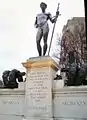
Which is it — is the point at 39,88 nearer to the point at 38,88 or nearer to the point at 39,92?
the point at 38,88

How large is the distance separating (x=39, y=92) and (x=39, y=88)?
0.14 metres

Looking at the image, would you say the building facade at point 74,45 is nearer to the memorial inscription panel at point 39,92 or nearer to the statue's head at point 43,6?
the statue's head at point 43,6

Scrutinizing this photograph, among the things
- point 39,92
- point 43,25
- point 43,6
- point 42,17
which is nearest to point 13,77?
point 39,92

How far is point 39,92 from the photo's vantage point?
12.0 m

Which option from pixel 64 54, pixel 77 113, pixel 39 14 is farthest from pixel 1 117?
pixel 64 54

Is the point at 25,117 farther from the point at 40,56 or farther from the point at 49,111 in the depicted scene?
the point at 40,56

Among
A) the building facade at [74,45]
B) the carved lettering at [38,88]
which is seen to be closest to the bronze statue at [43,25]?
the carved lettering at [38,88]

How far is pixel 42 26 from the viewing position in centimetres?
1277

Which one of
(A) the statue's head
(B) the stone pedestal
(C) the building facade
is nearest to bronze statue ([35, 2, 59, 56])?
(A) the statue's head

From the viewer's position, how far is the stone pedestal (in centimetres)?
1184

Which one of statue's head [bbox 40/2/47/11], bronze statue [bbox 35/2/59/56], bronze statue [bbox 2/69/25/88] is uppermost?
statue's head [bbox 40/2/47/11]

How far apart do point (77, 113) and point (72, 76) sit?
146 cm

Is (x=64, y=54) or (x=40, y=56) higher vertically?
(x=40, y=56)

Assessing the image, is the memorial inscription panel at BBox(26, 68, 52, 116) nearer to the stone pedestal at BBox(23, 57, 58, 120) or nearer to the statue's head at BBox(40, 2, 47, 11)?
the stone pedestal at BBox(23, 57, 58, 120)
